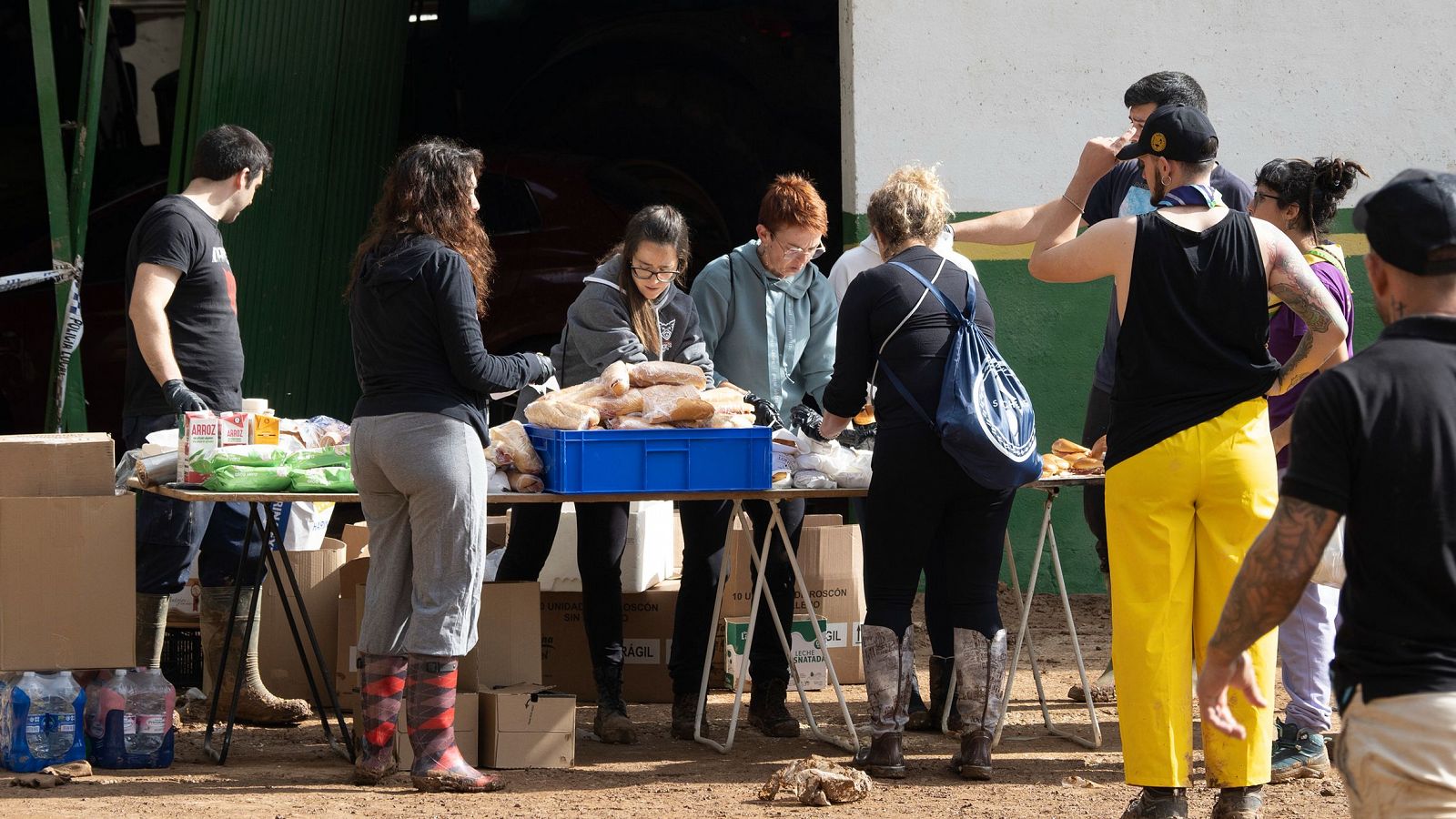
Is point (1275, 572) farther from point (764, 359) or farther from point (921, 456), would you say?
point (764, 359)

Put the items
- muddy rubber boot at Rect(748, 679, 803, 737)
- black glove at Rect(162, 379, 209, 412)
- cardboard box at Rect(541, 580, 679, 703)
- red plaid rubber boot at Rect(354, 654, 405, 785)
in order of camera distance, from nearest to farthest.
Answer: red plaid rubber boot at Rect(354, 654, 405, 785) < black glove at Rect(162, 379, 209, 412) < muddy rubber boot at Rect(748, 679, 803, 737) < cardboard box at Rect(541, 580, 679, 703)

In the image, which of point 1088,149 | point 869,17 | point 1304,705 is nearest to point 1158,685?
point 1304,705

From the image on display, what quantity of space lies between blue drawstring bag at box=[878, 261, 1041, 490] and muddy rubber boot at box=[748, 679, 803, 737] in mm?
1425

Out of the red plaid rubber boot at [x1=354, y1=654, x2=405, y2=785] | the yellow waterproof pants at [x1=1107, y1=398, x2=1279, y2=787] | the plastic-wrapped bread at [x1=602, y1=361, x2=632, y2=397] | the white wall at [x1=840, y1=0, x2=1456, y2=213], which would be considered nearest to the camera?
the yellow waterproof pants at [x1=1107, y1=398, x2=1279, y2=787]

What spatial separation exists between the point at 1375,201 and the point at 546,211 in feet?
21.4

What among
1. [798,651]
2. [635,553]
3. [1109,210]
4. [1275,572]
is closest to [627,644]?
[635,553]

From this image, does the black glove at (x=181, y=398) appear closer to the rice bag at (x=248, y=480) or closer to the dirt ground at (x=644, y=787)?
the rice bag at (x=248, y=480)

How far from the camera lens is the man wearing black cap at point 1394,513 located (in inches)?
95.5

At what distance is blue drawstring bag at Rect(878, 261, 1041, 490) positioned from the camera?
4.70m

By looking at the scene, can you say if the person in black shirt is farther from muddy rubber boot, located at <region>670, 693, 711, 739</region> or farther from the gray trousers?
the gray trousers

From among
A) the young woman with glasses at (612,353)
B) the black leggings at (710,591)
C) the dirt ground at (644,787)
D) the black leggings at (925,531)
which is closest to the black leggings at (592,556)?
the young woman with glasses at (612,353)

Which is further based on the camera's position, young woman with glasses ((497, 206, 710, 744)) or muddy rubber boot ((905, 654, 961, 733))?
muddy rubber boot ((905, 654, 961, 733))

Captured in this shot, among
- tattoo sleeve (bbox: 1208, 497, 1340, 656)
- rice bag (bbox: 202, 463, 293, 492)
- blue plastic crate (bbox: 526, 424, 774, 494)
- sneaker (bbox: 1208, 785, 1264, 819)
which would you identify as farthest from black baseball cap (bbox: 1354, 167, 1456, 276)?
rice bag (bbox: 202, 463, 293, 492)

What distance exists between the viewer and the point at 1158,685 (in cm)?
426
